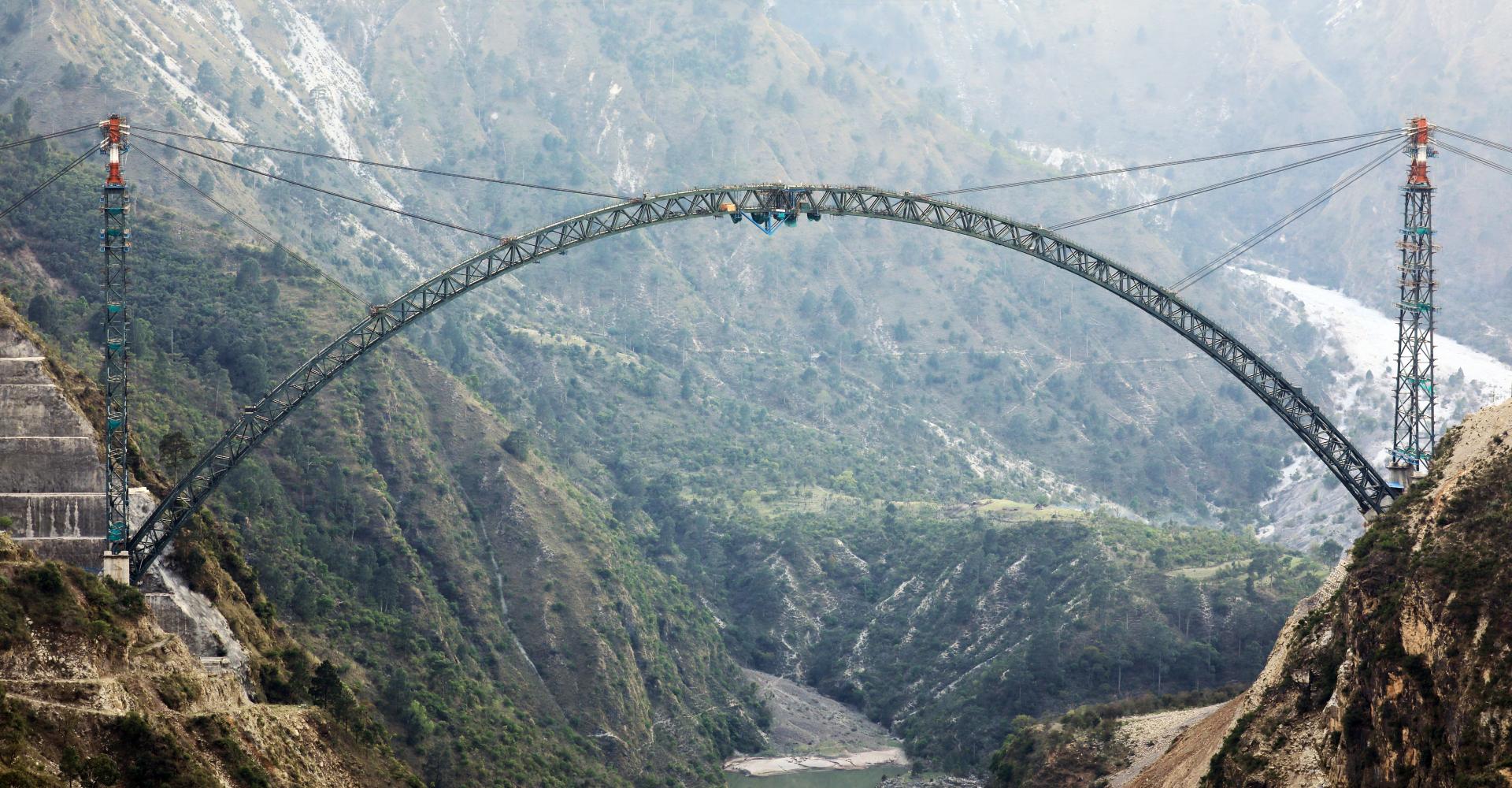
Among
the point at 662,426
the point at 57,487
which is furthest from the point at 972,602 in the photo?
the point at 57,487

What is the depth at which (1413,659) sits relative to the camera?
47312 mm

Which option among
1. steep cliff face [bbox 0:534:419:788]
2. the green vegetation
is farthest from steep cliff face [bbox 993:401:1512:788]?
the green vegetation

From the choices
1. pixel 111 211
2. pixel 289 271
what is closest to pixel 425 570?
pixel 289 271

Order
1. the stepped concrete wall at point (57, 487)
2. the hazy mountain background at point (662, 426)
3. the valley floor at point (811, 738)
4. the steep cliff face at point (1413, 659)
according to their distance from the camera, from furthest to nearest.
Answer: the valley floor at point (811, 738)
the hazy mountain background at point (662, 426)
the stepped concrete wall at point (57, 487)
the steep cliff face at point (1413, 659)

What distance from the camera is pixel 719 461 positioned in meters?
152

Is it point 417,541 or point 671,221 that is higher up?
point 671,221

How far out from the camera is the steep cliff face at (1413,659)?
1737 inches

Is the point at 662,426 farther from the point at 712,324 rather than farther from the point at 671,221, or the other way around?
the point at 671,221

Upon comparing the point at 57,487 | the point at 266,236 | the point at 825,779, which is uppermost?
the point at 266,236

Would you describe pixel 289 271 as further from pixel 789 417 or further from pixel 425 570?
pixel 789 417

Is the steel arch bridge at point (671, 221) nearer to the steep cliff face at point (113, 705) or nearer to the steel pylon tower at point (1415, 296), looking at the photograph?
the steel pylon tower at point (1415, 296)

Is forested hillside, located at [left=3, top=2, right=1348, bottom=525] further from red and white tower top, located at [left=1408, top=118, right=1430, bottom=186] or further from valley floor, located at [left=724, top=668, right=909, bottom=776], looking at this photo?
red and white tower top, located at [left=1408, top=118, right=1430, bottom=186]

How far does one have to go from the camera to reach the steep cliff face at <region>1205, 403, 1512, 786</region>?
44125mm

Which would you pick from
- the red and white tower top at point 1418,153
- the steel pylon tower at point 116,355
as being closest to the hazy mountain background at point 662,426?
the steel pylon tower at point 116,355
